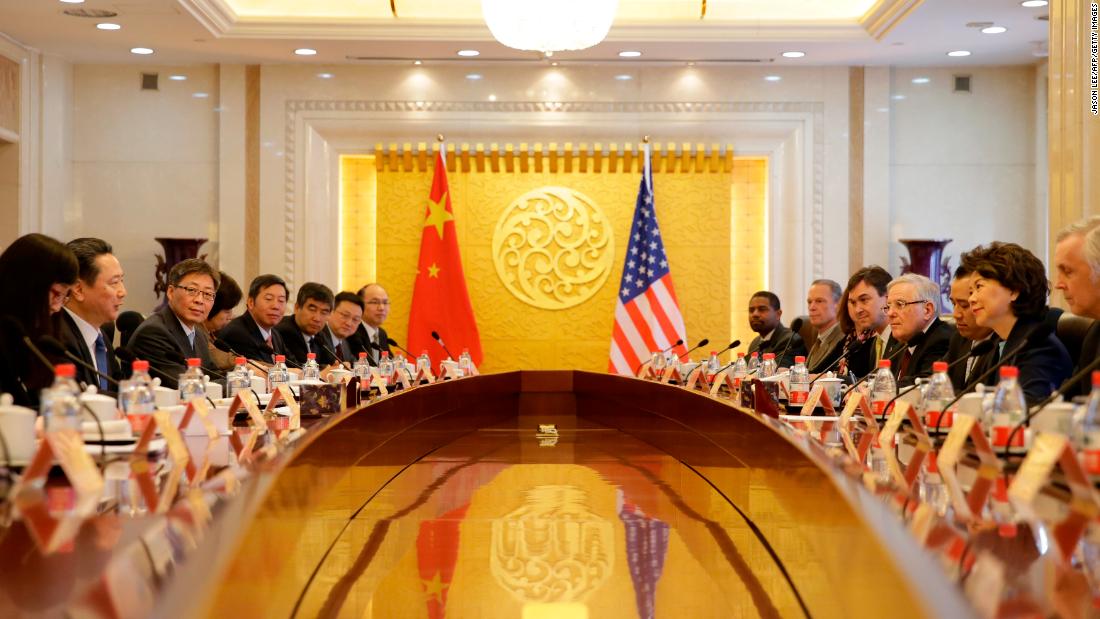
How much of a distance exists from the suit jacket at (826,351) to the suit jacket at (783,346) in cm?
19

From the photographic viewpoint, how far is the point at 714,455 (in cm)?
424

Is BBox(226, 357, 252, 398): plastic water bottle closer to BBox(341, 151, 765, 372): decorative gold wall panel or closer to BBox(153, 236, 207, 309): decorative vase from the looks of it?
BBox(153, 236, 207, 309): decorative vase

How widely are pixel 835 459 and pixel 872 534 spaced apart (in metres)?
0.80

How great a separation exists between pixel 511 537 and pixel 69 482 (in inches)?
61.1

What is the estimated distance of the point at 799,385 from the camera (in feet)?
13.4

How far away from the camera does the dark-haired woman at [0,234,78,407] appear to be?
2902 millimetres

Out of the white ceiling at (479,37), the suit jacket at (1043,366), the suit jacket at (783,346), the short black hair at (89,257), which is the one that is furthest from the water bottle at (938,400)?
the white ceiling at (479,37)

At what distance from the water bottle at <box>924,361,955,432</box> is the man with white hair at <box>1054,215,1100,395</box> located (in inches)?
15.6

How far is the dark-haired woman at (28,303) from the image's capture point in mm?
2902

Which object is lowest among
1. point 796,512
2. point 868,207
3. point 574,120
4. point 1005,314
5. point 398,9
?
point 796,512

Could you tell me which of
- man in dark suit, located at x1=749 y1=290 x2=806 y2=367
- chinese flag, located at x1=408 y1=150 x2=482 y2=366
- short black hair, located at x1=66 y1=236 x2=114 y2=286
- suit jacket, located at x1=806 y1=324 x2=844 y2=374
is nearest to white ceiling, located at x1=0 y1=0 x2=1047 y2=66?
chinese flag, located at x1=408 y1=150 x2=482 y2=366

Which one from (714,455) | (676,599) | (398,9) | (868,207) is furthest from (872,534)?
(868,207)

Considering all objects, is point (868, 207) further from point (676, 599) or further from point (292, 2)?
point (676, 599)

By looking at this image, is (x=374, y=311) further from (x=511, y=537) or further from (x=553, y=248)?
(x=511, y=537)
